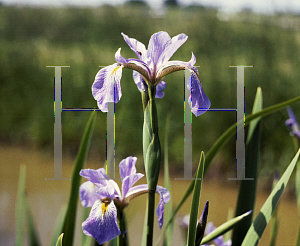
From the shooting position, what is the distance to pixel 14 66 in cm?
296

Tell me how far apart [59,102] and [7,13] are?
326 cm

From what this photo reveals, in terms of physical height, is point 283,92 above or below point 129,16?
below

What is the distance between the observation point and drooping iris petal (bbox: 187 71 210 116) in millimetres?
293

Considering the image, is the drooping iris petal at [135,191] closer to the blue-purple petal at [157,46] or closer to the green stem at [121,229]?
the green stem at [121,229]

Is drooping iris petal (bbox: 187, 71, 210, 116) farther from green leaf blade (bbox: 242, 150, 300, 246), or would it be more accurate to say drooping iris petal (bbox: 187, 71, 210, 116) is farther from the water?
the water

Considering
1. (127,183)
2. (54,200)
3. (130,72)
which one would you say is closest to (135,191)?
(127,183)

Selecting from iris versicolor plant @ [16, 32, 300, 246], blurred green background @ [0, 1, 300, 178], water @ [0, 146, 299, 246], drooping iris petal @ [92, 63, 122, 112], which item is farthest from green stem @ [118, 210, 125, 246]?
blurred green background @ [0, 1, 300, 178]

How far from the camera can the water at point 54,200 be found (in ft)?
5.74

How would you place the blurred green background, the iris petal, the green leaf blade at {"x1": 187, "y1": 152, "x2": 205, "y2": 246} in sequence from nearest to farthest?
the green leaf blade at {"x1": 187, "y1": 152, "x2": 205, "y2": 246} < the iris petal < the blurred green background

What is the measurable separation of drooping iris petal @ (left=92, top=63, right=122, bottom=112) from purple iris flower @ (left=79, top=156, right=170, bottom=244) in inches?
3.8

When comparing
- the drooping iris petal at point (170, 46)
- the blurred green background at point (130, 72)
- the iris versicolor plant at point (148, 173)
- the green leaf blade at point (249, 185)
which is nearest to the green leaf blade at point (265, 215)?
the iris versicolor plant at point (148, 173)

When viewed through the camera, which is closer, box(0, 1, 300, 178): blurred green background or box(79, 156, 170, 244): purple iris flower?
box(79, 156, 170, 244): purple iris flower

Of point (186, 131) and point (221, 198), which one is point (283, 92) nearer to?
point (221, 198)

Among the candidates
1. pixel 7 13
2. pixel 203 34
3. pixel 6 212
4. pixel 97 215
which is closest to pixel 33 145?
Result: pixel 6 212
